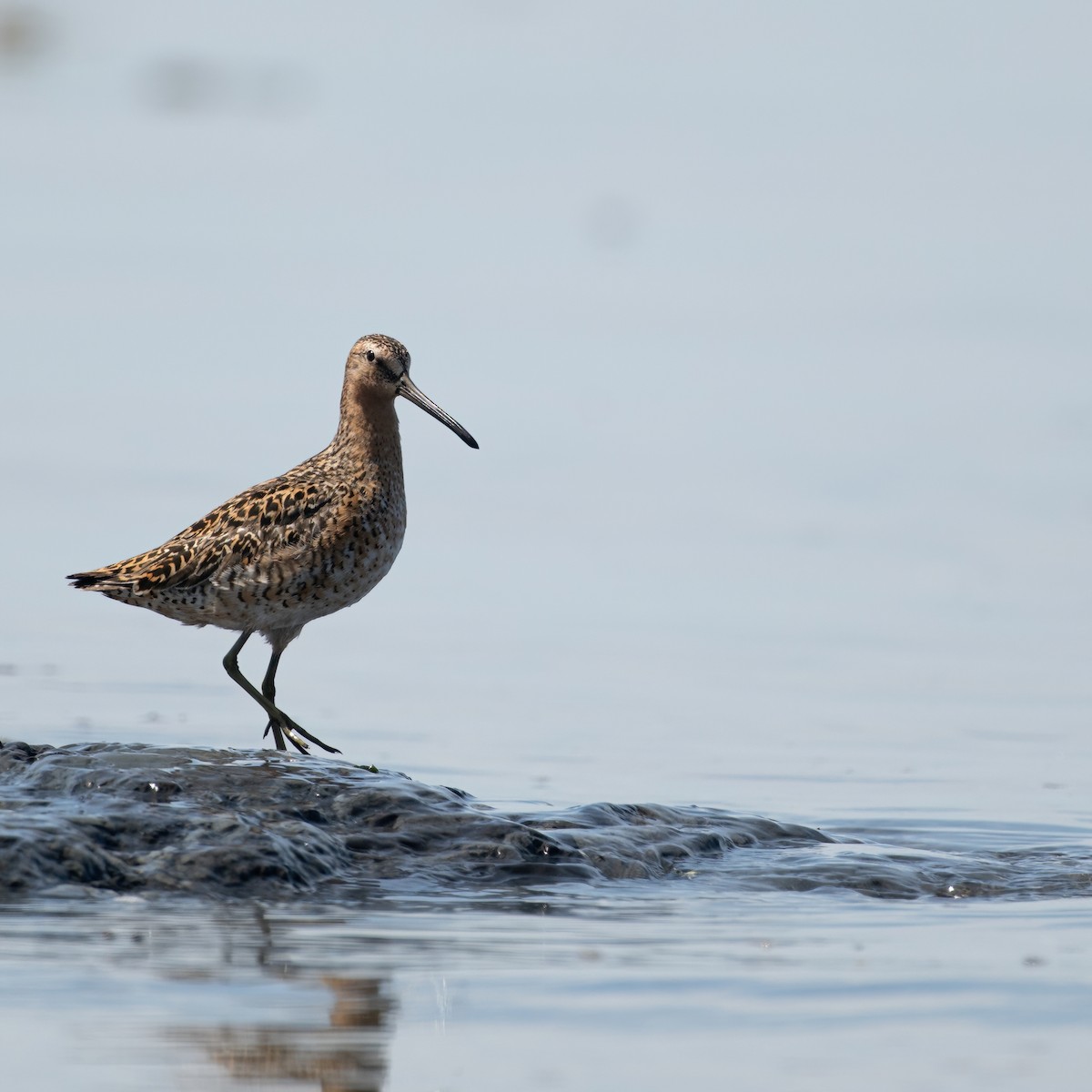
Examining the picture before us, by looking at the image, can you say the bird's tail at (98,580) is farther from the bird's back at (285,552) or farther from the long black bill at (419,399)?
the long black bill at (419,399)

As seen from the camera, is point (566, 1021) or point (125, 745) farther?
point (125, 745)

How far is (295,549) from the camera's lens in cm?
823

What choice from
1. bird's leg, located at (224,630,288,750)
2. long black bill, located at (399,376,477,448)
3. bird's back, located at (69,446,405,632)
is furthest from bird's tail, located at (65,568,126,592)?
long black bill, located at (399,376,477,448)

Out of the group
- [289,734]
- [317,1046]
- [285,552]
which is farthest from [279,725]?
[317,1046]

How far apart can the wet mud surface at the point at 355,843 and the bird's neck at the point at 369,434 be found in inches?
65.2

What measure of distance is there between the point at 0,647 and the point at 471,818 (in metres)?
4.35

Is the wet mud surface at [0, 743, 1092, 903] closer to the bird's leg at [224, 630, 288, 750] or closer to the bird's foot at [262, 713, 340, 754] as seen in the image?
the bird's foot at [262, 713, 340, 754]

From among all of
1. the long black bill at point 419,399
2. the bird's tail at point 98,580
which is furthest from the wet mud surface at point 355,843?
the long black bill at point 419,399

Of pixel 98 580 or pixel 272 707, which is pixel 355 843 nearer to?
pixel 272 707

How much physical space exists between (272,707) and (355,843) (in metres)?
1.88

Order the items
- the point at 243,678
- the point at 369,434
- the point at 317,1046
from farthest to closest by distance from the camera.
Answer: the point at 369,434 < the point at 243,678 < the point at 317,1046

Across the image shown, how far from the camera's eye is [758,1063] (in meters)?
4.54

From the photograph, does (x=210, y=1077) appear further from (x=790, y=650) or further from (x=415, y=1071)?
(x=790, y=650)

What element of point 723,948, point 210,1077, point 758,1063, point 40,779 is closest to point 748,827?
point 723,948
